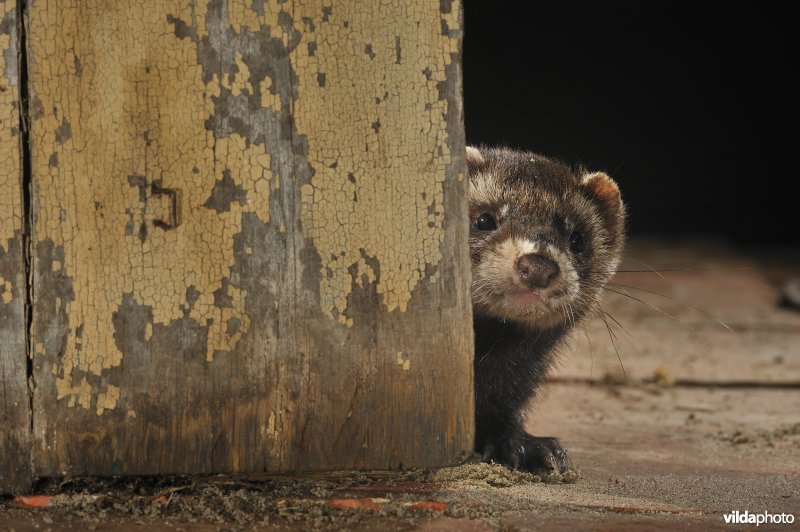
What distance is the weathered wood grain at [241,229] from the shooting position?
2.76 metres

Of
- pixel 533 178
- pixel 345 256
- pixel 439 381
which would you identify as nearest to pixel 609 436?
pixel 533 178

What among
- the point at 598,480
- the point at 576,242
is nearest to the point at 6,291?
the point at 598,480

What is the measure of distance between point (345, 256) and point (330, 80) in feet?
1.61

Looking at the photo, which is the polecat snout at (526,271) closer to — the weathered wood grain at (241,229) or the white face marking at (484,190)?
the white face marking at (484,190)

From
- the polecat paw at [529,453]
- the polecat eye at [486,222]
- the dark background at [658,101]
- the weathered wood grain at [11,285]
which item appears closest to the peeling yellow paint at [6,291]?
the weathered wood grain at [11,285]

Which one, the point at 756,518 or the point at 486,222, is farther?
the point at 486,222

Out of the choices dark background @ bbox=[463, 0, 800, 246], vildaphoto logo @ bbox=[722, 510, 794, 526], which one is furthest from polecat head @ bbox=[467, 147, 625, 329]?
dark background @ bbox=[463, 0, 800, 246]

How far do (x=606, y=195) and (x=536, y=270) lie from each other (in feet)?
3.41

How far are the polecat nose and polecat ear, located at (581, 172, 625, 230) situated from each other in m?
0.84

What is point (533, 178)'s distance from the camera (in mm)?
4277

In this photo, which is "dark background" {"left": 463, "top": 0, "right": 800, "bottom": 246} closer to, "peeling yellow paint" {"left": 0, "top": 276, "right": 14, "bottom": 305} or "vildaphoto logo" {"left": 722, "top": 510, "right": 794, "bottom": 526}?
"vildaphoto logo" {"left": 722, "top": 510, "right": 794, "bottom": 526}

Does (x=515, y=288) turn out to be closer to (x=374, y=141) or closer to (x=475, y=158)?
(x=475, y=158)

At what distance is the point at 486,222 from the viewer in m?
4.13

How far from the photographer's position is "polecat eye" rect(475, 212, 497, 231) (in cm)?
411
